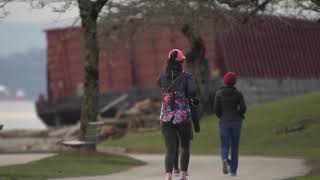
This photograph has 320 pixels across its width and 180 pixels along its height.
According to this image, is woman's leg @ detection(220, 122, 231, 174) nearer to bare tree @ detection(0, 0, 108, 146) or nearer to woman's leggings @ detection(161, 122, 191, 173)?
woman's leggings @ detection(161, 122, 191, 173)

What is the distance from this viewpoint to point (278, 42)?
152ft

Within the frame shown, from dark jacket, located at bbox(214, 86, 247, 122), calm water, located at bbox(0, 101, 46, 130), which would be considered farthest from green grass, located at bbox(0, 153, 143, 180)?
calm water, located at bbox(0, 101, 46, 130)

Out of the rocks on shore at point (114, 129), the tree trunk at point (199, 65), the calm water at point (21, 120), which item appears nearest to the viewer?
the tree trunk at point (199, 65)

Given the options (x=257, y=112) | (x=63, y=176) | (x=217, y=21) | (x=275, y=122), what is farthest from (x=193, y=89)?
(x=257, y=112)

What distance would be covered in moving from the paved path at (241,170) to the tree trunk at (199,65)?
1500 cm

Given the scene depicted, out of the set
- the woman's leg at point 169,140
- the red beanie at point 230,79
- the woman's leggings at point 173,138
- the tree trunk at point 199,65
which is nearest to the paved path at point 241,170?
the red beanie at point 230,79

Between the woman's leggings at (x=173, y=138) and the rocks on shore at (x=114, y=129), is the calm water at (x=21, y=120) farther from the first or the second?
the woman's leggings at (x=173, y=138)

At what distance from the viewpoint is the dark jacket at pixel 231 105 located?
1414 cm

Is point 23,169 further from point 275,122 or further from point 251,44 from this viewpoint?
point 251,44

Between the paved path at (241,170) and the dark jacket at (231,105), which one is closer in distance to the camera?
the dark jacket at (231,105)

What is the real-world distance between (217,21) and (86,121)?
22.3 ft

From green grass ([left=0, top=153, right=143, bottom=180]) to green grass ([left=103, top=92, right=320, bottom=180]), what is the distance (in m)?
4.13

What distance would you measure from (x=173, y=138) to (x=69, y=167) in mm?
5095

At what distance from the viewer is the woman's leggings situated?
11.6 metres
